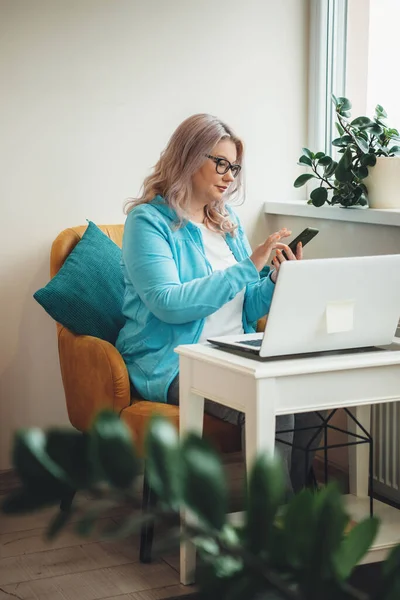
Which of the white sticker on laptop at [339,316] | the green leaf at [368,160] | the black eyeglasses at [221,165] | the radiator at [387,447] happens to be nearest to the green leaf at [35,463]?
the white sticker on laptop at [339,316]

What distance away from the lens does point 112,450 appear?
7.9 inches

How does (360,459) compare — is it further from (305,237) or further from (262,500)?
(262,500)

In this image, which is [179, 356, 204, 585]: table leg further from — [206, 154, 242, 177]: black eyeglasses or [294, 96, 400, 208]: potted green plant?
[294, 96, 400, 208]: potted green plant

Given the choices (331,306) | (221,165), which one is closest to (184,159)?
Answer: (221,165)

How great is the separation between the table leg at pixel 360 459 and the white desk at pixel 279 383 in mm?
432

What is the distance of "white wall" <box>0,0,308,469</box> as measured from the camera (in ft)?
9.87

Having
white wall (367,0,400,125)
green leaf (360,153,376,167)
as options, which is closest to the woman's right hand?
green leaf (360,153,376,167)

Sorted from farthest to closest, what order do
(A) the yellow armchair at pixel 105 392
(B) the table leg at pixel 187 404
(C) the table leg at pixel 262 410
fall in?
(A) the yellow armchair at pixel 105 392 < (B) the table leg at pixel 187 404 < (C) the table leg at pixel 262 410

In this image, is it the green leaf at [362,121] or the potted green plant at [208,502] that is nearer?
the potted green plant at [208,502]

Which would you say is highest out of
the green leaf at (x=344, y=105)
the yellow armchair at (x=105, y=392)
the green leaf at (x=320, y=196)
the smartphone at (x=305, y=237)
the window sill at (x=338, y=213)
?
the green leaf at (x=344, y=105)

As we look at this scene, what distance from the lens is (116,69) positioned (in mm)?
3127

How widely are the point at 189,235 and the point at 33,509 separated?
2328mm

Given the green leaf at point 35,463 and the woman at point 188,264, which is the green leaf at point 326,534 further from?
the woman at point 188,264

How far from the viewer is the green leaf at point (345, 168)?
2756 mm
